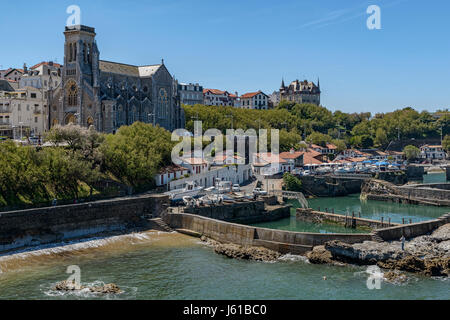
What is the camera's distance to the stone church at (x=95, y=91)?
85188mm

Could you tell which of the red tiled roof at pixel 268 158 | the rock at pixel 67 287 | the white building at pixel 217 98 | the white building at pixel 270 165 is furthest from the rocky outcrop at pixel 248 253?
the white building at pixel 217 98

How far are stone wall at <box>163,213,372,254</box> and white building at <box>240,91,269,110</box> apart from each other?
130993 mm

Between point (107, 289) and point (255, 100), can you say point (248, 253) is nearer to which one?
point (107, 289)

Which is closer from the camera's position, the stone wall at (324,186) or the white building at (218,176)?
the white building at (218,176)

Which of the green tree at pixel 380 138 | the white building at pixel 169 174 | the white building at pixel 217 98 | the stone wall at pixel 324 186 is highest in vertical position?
the white building at pixel 217 98

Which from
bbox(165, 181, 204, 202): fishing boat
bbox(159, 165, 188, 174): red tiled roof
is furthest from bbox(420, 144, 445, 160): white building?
bbox(165, 181, 204, 202): fishing boat

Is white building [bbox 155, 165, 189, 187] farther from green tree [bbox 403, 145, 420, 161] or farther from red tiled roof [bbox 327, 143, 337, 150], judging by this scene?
green tree [bbox 403, 145, 420, 161]

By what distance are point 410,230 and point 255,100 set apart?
5422 inches

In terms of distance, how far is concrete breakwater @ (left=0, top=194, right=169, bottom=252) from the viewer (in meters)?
41.3

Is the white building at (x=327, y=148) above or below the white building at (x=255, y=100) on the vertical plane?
below

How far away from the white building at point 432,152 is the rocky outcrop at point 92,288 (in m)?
128

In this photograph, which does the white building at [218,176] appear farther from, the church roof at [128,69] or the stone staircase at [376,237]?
the church roof at [128,69]

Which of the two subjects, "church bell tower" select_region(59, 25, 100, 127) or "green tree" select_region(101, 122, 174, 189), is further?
"church bell tower" select_region(59, 25, 100, 127)
